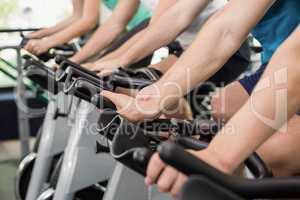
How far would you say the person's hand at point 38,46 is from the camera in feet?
8.20

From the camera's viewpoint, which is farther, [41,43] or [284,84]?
[41,43]

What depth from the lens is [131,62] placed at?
1956 millimetres

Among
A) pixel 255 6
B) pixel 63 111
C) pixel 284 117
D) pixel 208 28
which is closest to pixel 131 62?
pixel 63 111

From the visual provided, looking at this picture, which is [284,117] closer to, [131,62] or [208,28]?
[208,28]

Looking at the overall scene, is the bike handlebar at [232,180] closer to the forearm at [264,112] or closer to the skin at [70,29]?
the forearm at [264,112]

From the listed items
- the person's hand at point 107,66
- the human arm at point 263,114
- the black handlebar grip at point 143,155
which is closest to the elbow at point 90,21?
the person's hand at point 107,66

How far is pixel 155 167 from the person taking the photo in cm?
78

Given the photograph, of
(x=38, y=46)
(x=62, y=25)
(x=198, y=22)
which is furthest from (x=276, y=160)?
(x=62, y=25)

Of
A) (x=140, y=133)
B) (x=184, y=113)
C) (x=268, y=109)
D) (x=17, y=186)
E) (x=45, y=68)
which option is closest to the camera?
(x=268, y=109)

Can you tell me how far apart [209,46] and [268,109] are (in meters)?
0.40

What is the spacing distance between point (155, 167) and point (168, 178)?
3 centimetres

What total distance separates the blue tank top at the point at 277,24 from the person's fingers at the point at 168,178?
2.71ft

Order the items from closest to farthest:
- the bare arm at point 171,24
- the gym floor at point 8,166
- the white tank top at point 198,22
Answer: the bare arm at point 171,24 → the white tank top at point 198,22 → the gym floor at point 8,166

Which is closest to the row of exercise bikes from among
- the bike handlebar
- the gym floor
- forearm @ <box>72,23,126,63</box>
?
the bike handlebar
